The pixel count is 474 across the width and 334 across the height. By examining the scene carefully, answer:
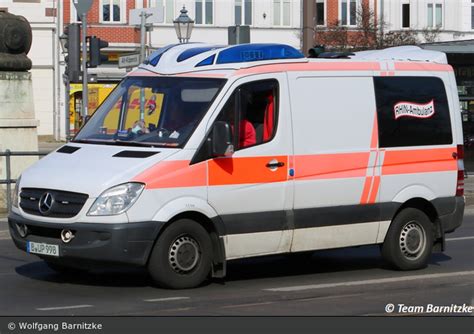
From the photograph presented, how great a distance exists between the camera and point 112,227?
9766 millimetres

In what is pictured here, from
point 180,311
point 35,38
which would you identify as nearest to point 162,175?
point 180,311

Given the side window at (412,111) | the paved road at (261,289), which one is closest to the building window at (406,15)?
the paved road at (261,289)

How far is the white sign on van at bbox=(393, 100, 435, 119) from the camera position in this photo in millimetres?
11734

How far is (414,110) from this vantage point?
1188 centimetres

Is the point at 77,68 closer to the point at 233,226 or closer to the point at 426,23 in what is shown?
the point at 233,226

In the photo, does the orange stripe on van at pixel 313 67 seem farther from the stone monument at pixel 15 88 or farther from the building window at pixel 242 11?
the building window at pixel 242 11

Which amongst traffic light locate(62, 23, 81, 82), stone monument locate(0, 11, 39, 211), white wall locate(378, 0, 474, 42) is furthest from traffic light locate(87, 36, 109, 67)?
white wall locate(378, 0, 474, 42)

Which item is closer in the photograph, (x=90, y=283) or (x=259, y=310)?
(x=259, y=310)

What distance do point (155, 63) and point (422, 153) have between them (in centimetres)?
299

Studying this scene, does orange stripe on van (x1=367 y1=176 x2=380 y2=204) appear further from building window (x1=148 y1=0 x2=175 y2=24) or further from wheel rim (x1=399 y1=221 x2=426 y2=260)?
building window (x1=148 y1=0 x2=175 y2=24)

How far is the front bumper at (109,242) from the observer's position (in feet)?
32.1

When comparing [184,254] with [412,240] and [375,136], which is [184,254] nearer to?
[375,136]

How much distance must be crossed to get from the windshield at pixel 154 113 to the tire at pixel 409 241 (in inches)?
102

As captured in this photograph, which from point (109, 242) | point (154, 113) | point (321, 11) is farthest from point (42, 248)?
point (321, 11)
